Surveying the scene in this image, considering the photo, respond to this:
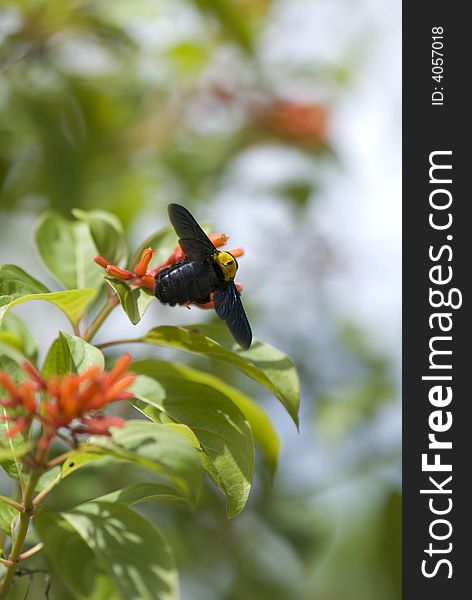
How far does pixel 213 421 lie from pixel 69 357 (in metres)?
0.26

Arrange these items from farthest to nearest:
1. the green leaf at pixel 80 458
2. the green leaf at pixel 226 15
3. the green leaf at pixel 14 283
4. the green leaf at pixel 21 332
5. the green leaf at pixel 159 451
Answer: the green leaf at pixel 226 15 < the green leaf at pixel 21 332 < the green leaf at pixel 14 283 < the green leaf at pixel 80 458 < the green leaf at pixel 159 451

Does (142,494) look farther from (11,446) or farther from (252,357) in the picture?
(252,357)

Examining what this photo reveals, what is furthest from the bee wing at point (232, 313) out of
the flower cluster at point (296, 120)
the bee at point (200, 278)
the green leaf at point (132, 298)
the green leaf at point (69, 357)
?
the flower cluster at point (296, 120)

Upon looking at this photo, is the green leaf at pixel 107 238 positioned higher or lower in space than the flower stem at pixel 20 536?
higher

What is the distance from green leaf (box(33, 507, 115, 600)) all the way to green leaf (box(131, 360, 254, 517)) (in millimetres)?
223

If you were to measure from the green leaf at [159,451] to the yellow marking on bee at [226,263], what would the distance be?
1.33 ft

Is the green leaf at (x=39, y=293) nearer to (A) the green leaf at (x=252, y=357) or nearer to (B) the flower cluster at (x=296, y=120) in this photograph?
(A) the green leaf at (x=252, y=357)

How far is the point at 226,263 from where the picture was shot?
1.43 meters

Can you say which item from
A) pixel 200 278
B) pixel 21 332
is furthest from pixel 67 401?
pixel 21 332

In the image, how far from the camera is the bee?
4.51 feet

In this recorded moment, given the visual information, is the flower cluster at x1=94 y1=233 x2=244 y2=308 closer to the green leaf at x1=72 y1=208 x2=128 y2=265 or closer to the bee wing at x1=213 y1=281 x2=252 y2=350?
the bee wing at x1=213 y1=281 x2=252 y2=350

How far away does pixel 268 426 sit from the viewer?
1682 mm

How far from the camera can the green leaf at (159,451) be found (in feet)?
3.36

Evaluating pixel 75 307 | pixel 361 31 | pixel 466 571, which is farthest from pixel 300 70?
pixel 75 307
